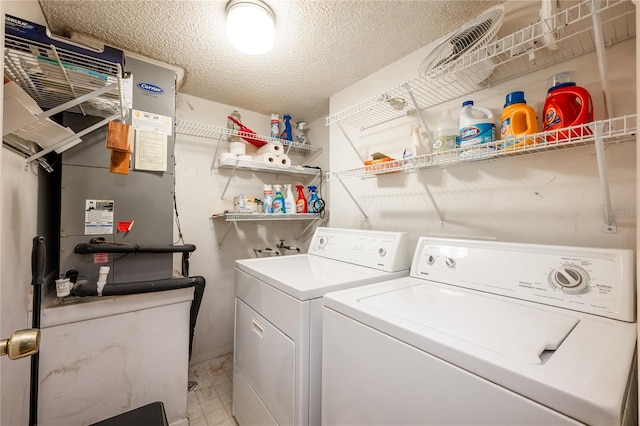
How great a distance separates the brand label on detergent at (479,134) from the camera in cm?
125

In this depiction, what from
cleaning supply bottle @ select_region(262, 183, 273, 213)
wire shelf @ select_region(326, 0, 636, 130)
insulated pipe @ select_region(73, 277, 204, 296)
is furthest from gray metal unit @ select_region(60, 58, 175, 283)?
wire shelf @ select_region(326, 0, 636, 130)

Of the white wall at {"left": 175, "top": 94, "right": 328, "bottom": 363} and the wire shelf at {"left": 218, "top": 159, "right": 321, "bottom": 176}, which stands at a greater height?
the wire shelf at {"left": 218, "top": 159, "right": 321, "bottom": 176}

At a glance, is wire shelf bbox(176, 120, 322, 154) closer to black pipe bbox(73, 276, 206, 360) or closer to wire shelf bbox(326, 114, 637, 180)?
black pipe bbox(73, 276, 206, 360)

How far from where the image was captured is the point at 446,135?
1449 millimetres

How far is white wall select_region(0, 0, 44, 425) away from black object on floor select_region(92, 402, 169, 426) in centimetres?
34


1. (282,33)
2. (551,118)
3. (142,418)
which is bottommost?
(142,418)

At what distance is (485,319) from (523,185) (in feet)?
2.58

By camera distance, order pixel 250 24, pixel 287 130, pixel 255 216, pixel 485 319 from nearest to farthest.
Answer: pixel 485 319 < pixel 250 24 < pixel 255 216 < pixel 287 130

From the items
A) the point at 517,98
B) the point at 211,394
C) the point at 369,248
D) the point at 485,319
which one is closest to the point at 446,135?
the point at 517,98

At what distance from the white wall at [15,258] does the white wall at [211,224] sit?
3.58 feet

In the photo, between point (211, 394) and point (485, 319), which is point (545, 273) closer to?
point (485, 319)

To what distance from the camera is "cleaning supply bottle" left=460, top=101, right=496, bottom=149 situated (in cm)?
126

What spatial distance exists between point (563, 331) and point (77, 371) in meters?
2.12

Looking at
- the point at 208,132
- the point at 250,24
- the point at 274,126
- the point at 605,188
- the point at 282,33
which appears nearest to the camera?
the point at 605,188
